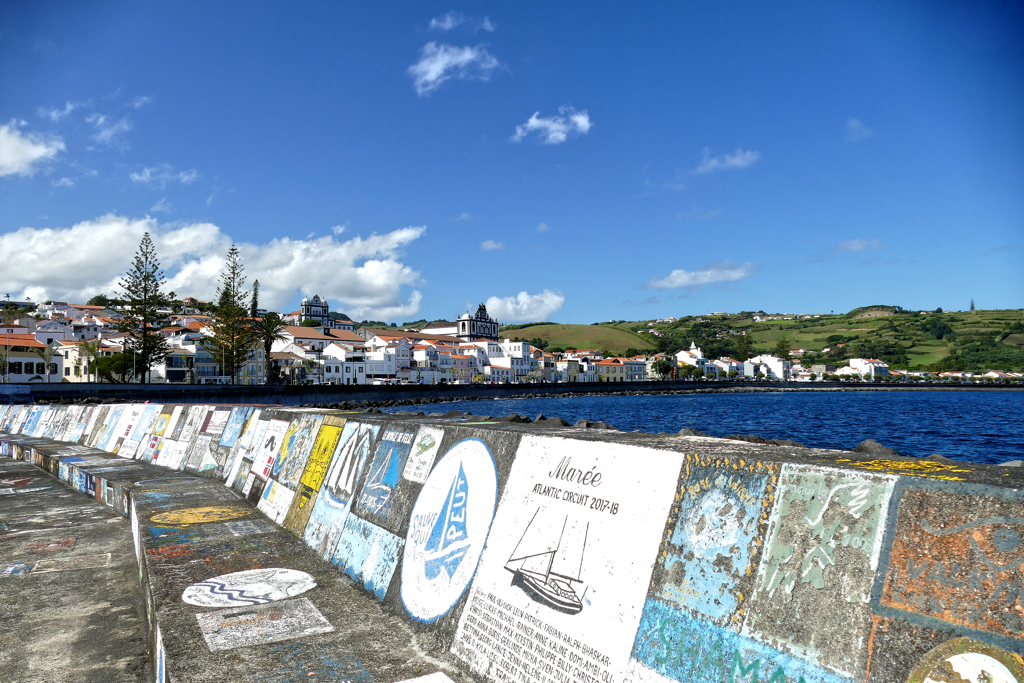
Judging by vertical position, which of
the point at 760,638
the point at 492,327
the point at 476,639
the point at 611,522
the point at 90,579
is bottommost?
the point at 90,579

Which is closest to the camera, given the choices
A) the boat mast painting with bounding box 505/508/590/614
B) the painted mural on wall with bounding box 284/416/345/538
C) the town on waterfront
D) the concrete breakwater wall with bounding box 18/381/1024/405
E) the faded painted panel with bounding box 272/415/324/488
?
the boat mast painting with bounding box 505/508/590/614

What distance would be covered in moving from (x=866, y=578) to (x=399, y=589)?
2.95 meters

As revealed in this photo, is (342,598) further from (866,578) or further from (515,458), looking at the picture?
(866,578)

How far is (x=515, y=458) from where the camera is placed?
376cm

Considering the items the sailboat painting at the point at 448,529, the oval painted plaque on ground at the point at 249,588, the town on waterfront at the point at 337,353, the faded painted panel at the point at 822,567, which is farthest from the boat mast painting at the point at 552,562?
the town on waterfront at the point at 337,353

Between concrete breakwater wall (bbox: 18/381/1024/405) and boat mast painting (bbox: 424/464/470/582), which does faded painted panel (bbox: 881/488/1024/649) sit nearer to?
boat mast painting (bbox: 424/464/470/582)

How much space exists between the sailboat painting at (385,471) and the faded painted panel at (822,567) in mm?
3079

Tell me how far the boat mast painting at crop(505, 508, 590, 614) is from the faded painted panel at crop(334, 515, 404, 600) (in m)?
1.35

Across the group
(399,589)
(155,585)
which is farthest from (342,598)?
(155,585)

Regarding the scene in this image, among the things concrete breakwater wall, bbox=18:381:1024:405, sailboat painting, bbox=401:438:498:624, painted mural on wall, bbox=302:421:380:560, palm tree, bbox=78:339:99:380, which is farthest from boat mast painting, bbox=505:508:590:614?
palm tree, bbox=78:339:99:380

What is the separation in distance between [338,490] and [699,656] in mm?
3890

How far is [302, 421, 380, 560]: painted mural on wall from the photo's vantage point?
5.26 meters

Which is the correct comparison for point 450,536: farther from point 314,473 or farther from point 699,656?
point 314,473

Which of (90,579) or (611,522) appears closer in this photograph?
(611,522)
